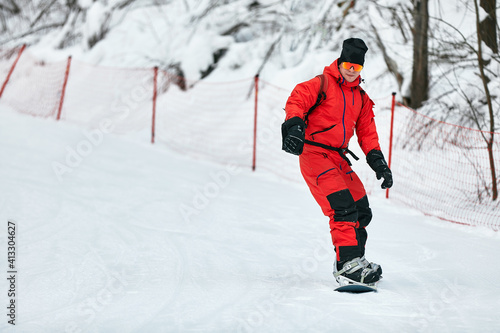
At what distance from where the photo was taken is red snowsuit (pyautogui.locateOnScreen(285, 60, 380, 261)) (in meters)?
3.35

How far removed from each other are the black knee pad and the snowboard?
410 mm

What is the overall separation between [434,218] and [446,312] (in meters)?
3.43

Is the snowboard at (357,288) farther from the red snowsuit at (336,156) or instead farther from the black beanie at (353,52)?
the black beanie at (353,52)

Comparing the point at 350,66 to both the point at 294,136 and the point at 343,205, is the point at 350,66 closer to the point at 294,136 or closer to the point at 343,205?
the point at 294,136

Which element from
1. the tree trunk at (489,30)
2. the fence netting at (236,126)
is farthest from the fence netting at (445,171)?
the tree trunk at (489,30)

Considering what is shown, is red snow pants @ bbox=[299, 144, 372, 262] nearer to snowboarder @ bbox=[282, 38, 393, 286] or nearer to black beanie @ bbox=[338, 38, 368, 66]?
snowboarder @ bbox=[282, 38, 393, 286]

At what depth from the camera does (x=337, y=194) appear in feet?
11.0

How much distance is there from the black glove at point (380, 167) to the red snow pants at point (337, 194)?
18cm

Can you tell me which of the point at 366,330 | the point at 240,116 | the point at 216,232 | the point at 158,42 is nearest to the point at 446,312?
the point at 366,330

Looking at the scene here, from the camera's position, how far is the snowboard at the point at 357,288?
11.0 ft

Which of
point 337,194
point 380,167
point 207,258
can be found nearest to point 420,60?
point 380,167

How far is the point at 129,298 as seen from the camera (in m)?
3.24

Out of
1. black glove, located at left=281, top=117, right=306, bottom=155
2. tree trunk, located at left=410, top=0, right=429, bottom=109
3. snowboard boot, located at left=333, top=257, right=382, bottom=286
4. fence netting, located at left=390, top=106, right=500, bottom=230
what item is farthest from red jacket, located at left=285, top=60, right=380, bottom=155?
tree trunk, located at left=410, top=0, right=429, bottom=109

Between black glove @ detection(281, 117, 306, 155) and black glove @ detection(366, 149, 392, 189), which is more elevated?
black glove @ detection(281, 117, 306, 155)
